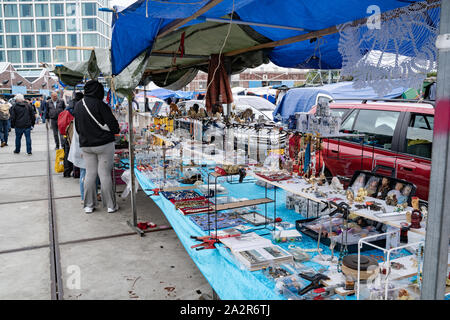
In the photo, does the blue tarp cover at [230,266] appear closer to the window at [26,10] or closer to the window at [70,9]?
the window at [70,9]

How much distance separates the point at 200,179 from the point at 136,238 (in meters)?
1.23

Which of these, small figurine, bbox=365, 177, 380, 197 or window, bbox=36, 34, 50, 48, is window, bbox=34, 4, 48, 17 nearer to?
window, bbox=36, 34, 50, 48

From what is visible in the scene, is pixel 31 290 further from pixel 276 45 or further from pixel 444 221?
pixel 276 45

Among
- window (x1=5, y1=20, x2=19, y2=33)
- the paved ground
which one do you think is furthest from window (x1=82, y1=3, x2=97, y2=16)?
the paved ground

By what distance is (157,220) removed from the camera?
5434 mm

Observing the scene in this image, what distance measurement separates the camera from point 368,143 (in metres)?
4.47


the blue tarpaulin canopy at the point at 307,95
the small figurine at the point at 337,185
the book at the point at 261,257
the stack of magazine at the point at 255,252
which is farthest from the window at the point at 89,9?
the book at the point at 261,257

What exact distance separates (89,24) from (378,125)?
61356mm

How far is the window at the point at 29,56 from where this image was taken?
195 ft

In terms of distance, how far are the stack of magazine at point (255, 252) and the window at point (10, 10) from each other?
69.7 meters

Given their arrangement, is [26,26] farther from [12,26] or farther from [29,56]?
[29,56]

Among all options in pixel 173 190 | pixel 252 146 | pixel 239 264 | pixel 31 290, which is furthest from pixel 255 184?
pixel 31 290

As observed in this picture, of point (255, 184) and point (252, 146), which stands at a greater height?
point (252, 146)

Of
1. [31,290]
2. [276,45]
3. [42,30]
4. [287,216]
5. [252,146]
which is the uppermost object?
[42,30]
